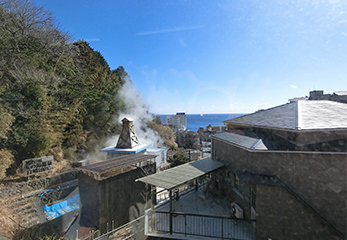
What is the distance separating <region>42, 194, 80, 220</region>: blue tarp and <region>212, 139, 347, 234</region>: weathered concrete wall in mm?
10264

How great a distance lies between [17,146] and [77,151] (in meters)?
5.12

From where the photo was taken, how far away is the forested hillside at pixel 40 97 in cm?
1002

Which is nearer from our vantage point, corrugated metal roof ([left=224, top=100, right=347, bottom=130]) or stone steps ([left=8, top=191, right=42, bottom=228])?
corrugated metal roof ([left=224, top=100, right=347, bottom=130])

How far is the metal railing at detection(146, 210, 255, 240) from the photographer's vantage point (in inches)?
214

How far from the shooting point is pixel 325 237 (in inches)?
183

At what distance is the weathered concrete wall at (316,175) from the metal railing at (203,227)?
144 centimetres

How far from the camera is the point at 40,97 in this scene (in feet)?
36.7

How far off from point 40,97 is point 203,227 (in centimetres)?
1297

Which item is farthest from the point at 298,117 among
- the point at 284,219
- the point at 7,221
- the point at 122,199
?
the point at 7,221

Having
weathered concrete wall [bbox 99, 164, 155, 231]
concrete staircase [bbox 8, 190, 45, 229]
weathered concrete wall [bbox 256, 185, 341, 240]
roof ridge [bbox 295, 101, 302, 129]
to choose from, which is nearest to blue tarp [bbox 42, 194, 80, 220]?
concrete staircase [bbox 8, 190, 45, 229]

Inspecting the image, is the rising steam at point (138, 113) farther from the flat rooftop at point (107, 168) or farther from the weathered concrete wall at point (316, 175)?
the weathered concrete wall at point (316, 175)

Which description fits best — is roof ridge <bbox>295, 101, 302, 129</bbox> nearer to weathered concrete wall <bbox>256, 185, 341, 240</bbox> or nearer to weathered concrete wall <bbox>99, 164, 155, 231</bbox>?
weathered concrete wall <bbox>256, 185, 341, 240</bbox>

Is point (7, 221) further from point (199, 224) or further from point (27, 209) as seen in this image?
point (199, 224)

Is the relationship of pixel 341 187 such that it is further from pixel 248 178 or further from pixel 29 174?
pixel 29 174
